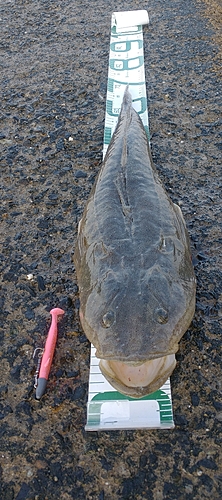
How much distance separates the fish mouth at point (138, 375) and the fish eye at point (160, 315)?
0.89 feet

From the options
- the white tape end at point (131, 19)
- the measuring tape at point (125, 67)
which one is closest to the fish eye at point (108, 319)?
the measuring tape at point (125, 67)

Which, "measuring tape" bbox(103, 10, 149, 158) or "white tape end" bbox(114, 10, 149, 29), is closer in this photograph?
"measuring tape" bbox(103, 10, 149, 158)

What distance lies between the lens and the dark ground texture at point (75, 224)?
7.84ft

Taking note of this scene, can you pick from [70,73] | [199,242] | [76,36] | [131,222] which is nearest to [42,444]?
[131,222]

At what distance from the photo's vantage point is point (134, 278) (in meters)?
2.37

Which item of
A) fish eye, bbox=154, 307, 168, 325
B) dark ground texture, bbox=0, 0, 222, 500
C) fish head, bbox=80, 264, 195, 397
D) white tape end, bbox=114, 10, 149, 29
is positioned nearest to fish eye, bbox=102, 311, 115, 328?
fish head, bbox=80, 264, 195, 397

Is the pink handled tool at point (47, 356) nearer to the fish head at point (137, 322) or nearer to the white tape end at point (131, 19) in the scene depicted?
the fish head at point (137, 322)

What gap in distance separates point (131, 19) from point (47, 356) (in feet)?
17.1

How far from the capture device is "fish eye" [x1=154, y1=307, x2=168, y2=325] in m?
2.23

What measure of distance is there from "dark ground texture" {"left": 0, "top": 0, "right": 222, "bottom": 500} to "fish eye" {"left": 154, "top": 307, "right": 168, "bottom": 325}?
0.63m

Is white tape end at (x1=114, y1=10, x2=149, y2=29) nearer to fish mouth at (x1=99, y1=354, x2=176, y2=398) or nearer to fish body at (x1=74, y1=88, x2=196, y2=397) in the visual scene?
fish body at (x1=74, y1=88, x2=196, y2=397)

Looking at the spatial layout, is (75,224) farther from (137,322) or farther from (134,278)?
(137,322)

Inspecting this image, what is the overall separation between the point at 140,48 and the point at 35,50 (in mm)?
1415

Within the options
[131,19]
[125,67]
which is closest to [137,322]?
[125,67]
